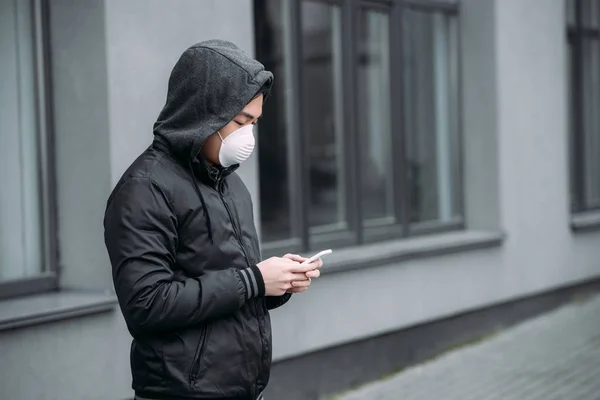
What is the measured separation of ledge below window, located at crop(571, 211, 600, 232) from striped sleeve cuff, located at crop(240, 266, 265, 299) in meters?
6.56

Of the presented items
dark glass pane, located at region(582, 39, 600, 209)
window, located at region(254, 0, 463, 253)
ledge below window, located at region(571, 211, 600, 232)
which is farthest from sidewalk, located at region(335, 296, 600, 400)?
dark glass pane, located at region(582, 39, 600, 209)

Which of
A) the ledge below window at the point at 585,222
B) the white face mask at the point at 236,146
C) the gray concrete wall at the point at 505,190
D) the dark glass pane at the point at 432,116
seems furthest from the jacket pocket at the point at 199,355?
the ledge below window at the point at 585,222

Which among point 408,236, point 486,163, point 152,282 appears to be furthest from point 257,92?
point 486,163

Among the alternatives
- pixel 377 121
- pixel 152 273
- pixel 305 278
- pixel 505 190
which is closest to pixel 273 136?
pixel 377 121

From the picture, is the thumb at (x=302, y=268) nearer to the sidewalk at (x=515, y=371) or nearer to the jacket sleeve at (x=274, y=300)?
the jacket sleeve at (x=274, y=300)

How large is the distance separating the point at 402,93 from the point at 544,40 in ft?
5.95

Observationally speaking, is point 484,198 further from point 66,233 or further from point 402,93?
point 66,233

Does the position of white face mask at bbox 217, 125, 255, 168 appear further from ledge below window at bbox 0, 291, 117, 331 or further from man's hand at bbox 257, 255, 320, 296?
ledge below window at bbox 0, 291, 117, 331

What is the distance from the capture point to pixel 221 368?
2570 millimetres

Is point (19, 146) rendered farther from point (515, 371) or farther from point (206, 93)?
point (515, 371)

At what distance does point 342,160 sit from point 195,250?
13.8ft

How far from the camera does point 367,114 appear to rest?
7.02 metres

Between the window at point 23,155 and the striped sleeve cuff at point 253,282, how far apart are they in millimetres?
2105

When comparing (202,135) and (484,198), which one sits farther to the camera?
(484,198)
